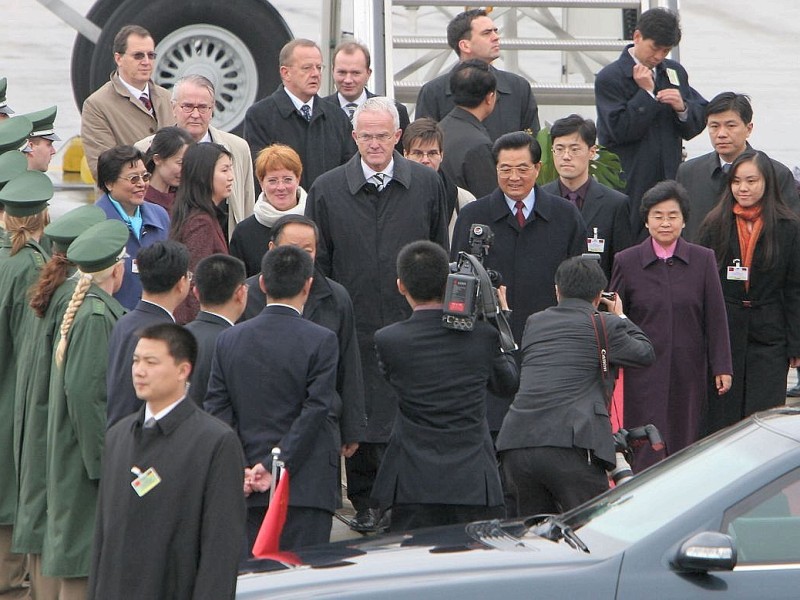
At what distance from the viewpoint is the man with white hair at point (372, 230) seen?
24.8 feet

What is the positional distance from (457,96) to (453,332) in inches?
107

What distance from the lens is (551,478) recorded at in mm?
6391

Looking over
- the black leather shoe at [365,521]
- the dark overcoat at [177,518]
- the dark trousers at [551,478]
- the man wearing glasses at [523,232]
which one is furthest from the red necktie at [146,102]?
the dark overcoat at [177,518]

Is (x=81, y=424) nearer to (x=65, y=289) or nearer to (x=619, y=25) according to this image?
(x=65, y=289)

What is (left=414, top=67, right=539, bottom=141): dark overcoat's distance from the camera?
359 inches

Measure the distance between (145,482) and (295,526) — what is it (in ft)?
4.50

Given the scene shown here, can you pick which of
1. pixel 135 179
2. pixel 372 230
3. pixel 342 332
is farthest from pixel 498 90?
pixel 342 332

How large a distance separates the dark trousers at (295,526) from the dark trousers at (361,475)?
1540 millimetres

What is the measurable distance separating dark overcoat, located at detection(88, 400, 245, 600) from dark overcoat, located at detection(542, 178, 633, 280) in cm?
377

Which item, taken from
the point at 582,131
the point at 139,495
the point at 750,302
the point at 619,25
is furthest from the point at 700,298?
the point at 619,25

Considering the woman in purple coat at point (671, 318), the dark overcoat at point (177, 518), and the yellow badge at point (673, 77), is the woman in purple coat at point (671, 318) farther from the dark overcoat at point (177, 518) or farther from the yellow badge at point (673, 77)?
→ the dark overcoat at point (177, 518)

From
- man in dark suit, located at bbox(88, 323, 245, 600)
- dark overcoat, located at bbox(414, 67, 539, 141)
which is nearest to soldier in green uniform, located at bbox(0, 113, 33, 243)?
dark overcoat, located at bbox(414, 67, 539, 141)

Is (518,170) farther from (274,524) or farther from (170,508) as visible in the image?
A: (170,508)

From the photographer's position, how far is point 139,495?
4.85 m
